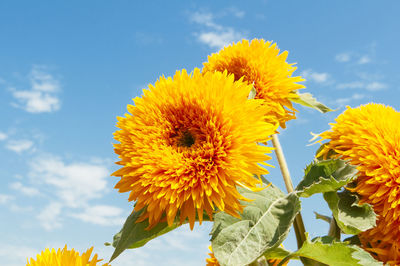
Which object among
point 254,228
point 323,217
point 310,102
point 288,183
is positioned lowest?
point 254,228

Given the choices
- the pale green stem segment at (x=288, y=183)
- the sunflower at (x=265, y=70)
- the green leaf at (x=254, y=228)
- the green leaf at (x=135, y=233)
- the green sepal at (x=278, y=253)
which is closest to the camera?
the green leaf at (x=254, y=228)

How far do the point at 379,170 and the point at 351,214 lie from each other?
183 millimetres

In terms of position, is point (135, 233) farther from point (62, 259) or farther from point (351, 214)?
point (351, 214)

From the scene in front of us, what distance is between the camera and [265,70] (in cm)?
185

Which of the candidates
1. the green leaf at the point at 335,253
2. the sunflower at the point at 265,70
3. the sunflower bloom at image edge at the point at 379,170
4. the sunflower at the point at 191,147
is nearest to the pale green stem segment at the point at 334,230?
the sunflower bloom at image edge at the point at 379,170

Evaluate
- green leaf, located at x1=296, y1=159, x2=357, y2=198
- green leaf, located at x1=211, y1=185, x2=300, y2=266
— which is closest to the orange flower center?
green leaf, located at x1=211, y1=185, x2=300, y2=266

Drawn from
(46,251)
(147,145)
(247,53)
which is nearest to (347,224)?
(147,145)

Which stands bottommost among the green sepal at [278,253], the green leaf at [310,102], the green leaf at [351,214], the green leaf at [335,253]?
the green leaf at [335,253]

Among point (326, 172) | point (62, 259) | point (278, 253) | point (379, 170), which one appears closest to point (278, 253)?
point (278, 253)

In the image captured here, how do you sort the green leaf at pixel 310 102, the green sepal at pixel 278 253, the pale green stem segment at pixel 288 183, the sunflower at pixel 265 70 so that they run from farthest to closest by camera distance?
the green leaf at pixel 310 102 < the sunflower at pixel 265 70 < the pale green stem segment at pixel 288 183 < the green sepal at pixel 278 253

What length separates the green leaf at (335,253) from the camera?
4.39ft

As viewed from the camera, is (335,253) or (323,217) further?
(323,217)

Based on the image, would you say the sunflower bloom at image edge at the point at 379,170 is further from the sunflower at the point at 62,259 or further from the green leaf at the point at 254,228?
the sunflower at the point at 62,259

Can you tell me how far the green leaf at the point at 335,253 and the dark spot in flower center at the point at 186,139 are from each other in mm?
463
